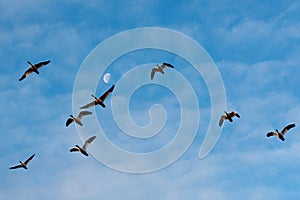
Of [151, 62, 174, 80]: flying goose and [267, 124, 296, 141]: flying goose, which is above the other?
[151, 62, 174, 80]: flying goose

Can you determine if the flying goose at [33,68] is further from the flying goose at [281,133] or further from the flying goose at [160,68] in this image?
the flying goose at [281,133]

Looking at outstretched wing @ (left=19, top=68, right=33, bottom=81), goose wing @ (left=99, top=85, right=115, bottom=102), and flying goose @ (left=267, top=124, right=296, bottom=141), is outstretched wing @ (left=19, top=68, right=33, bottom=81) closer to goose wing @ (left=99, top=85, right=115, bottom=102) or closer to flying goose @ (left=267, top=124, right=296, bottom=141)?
goose wing @ (left=99, top=85, right=115, bottom=102)

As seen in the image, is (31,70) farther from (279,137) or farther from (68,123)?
(279,137)

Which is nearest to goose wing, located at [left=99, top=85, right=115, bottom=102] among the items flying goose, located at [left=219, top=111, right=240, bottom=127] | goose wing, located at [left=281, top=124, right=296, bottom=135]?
flying goose, located at [left=219, top=111, right=240, bottom=127]

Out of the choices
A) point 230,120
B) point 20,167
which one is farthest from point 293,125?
point 20,167

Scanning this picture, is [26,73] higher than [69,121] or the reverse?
higher

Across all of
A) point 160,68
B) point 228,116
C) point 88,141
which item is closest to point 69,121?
point 88,141

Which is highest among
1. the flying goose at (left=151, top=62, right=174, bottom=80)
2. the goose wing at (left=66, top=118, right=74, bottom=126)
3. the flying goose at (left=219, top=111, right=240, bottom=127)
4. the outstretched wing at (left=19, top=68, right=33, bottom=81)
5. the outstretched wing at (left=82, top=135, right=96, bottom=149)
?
the flying goose at (left=151, top=62, right=174, bottom=80)

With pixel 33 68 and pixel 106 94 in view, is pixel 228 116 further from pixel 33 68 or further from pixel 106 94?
pixel 33 68

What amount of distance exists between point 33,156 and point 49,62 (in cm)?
1493

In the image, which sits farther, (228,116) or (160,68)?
(160,68)

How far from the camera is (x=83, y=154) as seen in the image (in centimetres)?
6225

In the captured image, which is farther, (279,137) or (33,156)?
(33,156)

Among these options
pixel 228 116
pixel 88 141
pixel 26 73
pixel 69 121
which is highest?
pixel 26 73
